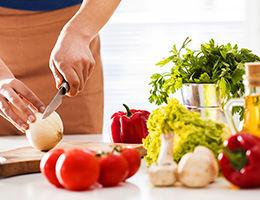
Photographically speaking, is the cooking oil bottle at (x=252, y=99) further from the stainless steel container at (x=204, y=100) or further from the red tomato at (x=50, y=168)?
the red tomato at (x=50, y=168)

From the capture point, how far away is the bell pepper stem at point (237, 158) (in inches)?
59.9

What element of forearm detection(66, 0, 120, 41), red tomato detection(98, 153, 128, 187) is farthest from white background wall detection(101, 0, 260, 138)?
red tomato detection(98, 153, 128, 187)

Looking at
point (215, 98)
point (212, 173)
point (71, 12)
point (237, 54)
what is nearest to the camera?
point (212, 173)

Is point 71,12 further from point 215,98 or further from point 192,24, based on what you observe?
point 192,24

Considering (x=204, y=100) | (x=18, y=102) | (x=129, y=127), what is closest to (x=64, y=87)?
(x=18, y=102)

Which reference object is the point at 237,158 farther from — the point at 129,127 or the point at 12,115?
the point at 12,115

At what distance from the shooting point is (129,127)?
2.23m

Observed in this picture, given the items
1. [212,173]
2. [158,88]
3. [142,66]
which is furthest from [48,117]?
[142,66]

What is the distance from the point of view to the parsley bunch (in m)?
2.06

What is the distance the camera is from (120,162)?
1604mm

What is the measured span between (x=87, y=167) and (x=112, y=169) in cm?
6

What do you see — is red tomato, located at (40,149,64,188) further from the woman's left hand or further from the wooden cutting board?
the woman's left hand

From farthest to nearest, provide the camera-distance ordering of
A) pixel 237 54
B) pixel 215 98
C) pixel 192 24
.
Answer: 1. pixel 192 24
2. pixel 237 54
3. pixel 215 98

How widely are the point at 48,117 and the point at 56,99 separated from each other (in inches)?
3.0
